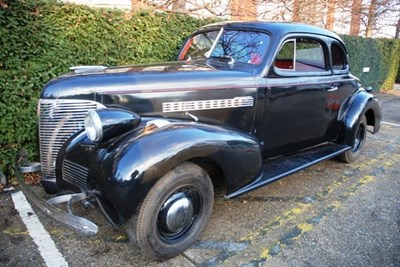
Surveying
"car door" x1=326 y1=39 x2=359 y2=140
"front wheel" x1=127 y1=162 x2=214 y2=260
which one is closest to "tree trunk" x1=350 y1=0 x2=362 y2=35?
"car door" x1=326 y1=39 x2=359 y2=140

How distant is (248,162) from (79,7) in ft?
9.85

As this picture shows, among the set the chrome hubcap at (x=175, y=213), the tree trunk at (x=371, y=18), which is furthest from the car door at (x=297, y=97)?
the tree trunk at (x=371, y=18)

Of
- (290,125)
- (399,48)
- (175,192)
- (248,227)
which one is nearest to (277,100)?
(290,125)

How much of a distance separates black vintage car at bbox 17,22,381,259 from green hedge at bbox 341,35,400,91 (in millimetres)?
7027

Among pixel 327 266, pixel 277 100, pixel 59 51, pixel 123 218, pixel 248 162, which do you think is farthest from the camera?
pixel 59 51

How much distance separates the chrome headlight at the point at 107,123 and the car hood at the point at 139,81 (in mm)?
292

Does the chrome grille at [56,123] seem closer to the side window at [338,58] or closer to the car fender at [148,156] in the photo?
the car fender at [148,156]

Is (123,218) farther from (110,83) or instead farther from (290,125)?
(290,125)

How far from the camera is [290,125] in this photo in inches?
142

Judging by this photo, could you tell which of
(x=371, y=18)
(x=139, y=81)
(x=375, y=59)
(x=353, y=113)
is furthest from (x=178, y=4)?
A: (x=371, y=18)

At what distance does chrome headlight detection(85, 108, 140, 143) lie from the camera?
7.46 feet

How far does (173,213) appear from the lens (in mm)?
2434

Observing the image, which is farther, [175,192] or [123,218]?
[175,192]

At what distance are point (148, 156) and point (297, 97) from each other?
2.03m
